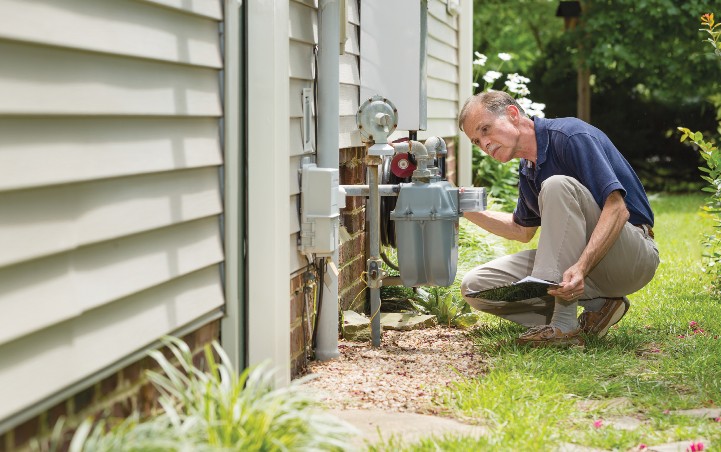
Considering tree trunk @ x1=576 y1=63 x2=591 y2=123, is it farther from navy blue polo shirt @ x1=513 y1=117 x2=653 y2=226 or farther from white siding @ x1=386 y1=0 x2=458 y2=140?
navy blue polo shirt @ x1=513 y1=117 x2=653 y2=226

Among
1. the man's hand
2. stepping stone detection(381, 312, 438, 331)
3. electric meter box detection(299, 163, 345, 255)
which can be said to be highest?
electric meter box detection(299, 163, 345, 255)

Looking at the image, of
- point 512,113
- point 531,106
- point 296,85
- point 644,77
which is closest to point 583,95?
point 644,77

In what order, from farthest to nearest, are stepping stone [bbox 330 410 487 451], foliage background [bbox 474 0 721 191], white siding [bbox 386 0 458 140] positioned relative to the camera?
1. foliage background [bbox 474 0 721 191]
2. white siding [bbox 386 0 458 140]
3. stepping stone [bbox 330 410 487 451]

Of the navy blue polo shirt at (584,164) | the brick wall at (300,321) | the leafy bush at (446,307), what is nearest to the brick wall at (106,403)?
the brick wall at (300,321)

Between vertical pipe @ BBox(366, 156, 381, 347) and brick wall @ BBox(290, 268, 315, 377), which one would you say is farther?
vertical pipe @ BBox(366, 156, 381, 347)

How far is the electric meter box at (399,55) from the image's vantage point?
5.76m

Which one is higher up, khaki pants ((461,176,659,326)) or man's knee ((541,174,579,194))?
man's knee ((541,174,579,194))

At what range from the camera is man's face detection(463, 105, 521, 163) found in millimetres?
4570

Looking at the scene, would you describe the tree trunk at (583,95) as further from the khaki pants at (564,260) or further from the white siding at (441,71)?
the khaki pants at (564,260)

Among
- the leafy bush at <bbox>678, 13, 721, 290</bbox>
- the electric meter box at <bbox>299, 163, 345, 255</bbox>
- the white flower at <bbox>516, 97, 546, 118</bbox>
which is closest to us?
the electric meter box at <bbox>299, 163, 345, 255</bbox>

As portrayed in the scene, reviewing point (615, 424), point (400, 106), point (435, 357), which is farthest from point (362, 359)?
point (400, 106)

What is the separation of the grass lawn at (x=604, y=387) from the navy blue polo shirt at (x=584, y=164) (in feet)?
1.96

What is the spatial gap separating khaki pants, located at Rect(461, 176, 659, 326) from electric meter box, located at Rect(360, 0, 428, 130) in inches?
48.3

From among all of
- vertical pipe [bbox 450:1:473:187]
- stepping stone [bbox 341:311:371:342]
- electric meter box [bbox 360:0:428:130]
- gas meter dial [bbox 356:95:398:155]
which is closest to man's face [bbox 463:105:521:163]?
gas meter dial [bbox 356:95:398:155]
